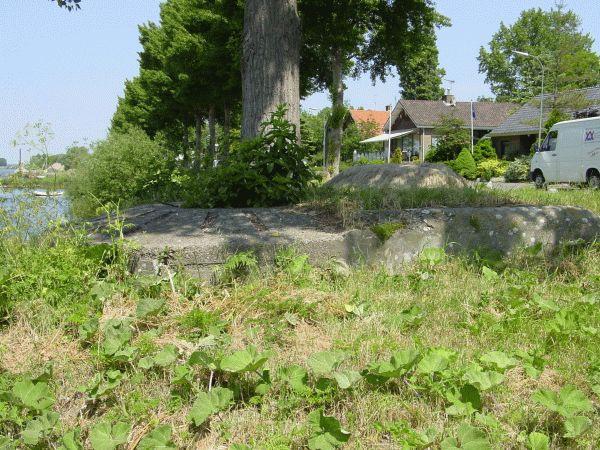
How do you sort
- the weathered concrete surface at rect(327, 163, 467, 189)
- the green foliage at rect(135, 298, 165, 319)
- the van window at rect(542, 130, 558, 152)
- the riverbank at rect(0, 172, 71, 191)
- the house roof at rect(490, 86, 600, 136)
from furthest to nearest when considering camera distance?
the house roof at rect(490, 86, 600, 136)
the van window at rect(542, 130, 558, 152)
the weathered concrete surface at rect(327, 163, 467, 189)
the riverbank at rect(0, 172, 71, 191)
the green foliage at rect(135, 298, 165, 319)

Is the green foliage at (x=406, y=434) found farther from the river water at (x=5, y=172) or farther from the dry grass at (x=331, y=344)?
the river water at (x=5, y=172)

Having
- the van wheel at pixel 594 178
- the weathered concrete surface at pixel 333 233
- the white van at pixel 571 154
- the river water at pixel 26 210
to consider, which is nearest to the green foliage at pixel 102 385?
the weathered concrete surface at pixel 333 233

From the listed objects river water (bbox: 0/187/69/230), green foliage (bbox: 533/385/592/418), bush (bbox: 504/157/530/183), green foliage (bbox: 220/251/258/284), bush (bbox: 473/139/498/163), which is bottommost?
green foliage (bbox: 533/385/592/418)

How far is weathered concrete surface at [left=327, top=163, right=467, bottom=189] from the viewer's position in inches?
275

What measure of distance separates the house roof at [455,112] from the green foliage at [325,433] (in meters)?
49.9

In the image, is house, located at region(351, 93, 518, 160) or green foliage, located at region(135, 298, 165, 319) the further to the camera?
house, located at region(351, 93, 518, 160)

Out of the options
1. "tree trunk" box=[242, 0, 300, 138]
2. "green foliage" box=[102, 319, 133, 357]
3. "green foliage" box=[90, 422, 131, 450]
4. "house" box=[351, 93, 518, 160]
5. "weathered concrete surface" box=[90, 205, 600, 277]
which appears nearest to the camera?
"green foliage" box=[90, 422, 131, 450]

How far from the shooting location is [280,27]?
646 cm

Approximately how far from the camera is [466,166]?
3136cm

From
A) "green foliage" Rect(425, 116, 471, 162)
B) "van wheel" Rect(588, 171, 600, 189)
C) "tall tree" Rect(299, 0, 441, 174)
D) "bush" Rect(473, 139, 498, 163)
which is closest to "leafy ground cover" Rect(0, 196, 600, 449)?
"tall tree" Rect(299, 0, 441, 174)

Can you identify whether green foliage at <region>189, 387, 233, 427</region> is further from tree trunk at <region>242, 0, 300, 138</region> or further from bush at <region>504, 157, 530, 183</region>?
bush at <region>504, 157, 530, 183</region>

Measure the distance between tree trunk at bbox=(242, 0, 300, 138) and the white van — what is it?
1311cm

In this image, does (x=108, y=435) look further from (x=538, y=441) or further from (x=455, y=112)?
(x=455, y=112)

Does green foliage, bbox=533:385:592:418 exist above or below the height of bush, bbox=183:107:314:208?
below
